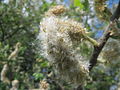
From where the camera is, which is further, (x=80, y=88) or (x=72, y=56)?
(x=80, y=88)

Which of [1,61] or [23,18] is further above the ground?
[23,18]

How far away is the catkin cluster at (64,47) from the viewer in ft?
6.07

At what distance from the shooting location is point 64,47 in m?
1.85

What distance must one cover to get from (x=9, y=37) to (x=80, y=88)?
7.91 metres

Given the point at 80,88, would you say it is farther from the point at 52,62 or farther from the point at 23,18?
the point at 23,18

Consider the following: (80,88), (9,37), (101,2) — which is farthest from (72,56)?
(9,37)

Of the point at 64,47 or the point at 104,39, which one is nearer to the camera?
the point at 64,47

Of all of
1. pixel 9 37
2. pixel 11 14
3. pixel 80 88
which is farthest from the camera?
pixel 9 37

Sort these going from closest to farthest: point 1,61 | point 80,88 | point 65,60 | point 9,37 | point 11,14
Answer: point 65,60 < point 80,88 < point 1,61 < point 11,14 < point 9,37

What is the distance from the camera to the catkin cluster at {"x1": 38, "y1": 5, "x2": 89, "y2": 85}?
1850mm

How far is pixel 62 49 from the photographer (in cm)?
185

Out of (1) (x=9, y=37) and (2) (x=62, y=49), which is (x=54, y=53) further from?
(1) (x=9, y=37)

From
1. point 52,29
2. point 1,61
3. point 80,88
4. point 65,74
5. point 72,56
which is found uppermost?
point 52,29

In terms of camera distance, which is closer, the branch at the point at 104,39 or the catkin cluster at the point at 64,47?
the catkin cluster at the point at 64,47
